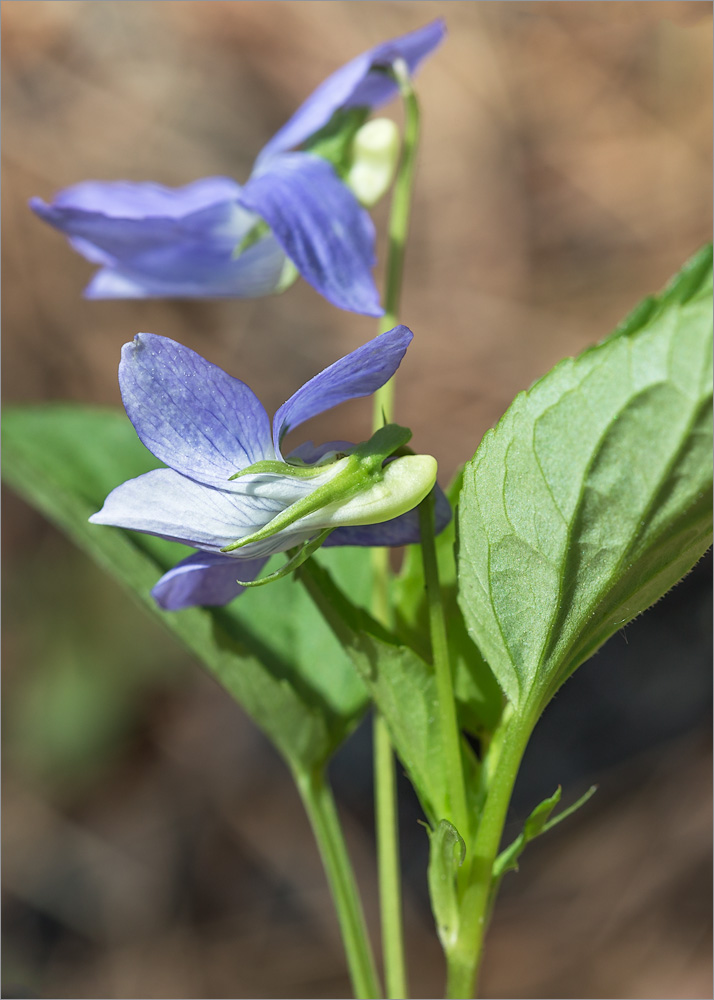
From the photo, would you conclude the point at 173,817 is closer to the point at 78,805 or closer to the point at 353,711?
the point at 78,805

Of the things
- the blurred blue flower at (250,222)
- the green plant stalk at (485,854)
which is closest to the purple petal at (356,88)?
the blurred blue flower at (250,222)

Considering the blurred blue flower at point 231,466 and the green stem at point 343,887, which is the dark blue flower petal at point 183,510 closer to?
the blurred blue flower at point 231,466

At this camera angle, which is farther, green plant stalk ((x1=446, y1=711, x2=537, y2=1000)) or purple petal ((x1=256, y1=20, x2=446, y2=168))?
purple petal ((x1=256, y1=20, x2=446, y2=168))

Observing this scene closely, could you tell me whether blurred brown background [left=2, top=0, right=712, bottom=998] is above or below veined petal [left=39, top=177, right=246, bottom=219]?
below

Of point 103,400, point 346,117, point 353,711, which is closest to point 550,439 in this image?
point 353,711

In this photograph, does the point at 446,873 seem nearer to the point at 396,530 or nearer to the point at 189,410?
the point at 396,530

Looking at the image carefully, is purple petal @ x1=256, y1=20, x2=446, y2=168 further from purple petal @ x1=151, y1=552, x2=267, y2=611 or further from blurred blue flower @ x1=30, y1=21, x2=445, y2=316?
purple petal @ x1=151, y1=552, x2=267, y2=611

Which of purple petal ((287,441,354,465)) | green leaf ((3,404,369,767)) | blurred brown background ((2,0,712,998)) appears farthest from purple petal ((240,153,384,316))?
blurred brown background ((2,0,712,998))
